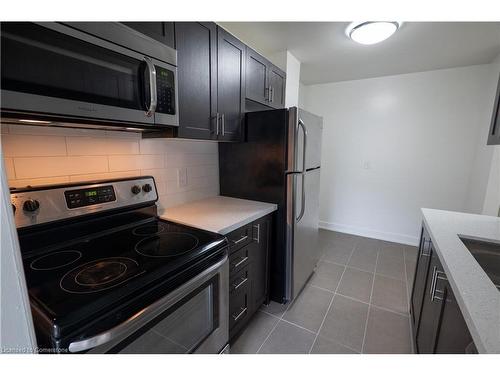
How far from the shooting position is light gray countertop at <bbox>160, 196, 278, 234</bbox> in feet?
4.53

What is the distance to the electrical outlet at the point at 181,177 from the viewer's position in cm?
179

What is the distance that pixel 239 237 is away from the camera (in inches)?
58.3

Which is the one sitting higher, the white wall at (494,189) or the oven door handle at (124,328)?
the white wall at (494,189)

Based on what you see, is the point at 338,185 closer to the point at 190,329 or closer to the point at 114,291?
the point at 190,329

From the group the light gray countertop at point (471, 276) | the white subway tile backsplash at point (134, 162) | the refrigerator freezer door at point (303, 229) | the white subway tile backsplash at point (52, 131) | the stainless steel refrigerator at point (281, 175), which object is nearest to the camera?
the light gray countertop at point (471, 276)

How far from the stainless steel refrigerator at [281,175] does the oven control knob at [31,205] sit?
4.42 feet

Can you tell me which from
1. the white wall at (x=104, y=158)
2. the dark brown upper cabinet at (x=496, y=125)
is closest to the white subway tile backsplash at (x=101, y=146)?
the white wall at (x=104, y=158)

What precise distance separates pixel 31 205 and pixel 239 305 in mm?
1287

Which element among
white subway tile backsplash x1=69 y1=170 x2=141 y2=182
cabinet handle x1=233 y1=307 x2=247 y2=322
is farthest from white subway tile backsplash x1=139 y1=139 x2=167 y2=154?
cabinet handle x1=233 y1=307 x2=247 y2=322

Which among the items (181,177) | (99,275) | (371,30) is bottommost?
(99,275)

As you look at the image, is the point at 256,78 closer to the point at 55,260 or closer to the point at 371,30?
the point at 371,30

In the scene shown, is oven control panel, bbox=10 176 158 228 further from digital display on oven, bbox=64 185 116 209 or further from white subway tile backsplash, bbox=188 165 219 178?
white subway tile backsplash, bbox=188 165 219 178

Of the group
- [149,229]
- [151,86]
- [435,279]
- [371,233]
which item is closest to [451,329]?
[435,279]

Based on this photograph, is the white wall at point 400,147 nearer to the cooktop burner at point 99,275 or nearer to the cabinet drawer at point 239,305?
the cabinet drawer at point 239,305
